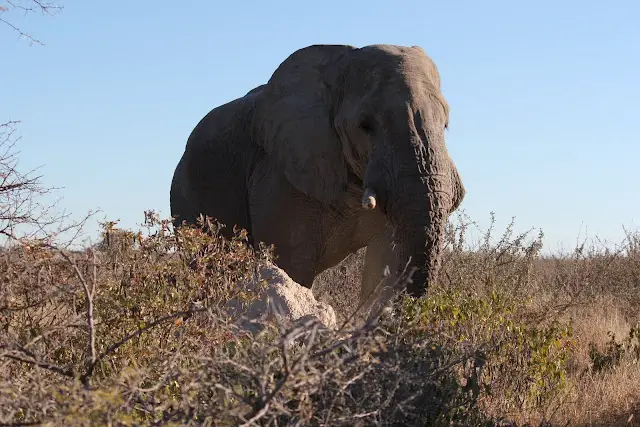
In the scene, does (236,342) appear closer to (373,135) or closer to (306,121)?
(373,135)

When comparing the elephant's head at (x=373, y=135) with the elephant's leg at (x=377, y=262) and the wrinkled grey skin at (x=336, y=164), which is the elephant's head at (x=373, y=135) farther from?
the elephant's leg at (x=377, y=262)

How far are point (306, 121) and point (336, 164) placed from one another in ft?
2.19

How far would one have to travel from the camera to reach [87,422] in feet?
10.0

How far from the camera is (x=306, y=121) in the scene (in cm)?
939

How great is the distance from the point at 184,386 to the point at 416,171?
435cm

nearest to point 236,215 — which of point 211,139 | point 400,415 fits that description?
point 211,139

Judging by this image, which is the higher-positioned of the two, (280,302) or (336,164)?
(336,164)

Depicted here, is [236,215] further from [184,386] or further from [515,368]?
[184,386]

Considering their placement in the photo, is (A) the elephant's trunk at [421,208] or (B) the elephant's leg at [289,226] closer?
(A) the elephant's trunk at [421,208]

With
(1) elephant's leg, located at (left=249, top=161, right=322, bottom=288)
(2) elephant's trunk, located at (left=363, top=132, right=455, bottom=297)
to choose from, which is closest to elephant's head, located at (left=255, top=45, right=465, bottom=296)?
(2) elephant's trunk, located at (left=363, top=132, right=455, bottom=297)

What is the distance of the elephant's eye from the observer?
815 cm

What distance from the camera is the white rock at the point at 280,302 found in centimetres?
655

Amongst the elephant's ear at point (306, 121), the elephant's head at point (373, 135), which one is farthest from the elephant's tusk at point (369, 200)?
the elephant's ear at point (306, 121)

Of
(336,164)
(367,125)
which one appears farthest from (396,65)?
(336,164)
